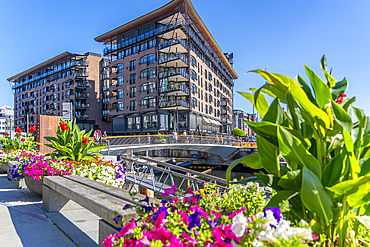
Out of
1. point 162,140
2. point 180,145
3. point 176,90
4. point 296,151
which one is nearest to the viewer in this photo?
point 296,151

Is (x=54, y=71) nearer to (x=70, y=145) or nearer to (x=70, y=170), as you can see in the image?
(x=70, y=145)

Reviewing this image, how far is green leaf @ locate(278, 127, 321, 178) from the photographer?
5.96 ft

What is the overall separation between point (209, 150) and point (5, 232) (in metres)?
32.3

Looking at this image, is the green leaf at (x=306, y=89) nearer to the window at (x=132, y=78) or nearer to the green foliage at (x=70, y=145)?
the green foliage at (x=70, y=145)

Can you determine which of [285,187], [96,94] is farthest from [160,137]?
[96,94]

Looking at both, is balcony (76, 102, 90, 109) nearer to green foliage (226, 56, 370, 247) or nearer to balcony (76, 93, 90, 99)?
balcony (76, 93, 90, 99)

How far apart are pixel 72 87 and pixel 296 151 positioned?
66567mm

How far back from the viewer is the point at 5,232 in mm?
3875

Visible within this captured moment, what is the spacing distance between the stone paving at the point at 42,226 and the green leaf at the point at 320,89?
3175 millimetres

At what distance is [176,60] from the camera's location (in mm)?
39969

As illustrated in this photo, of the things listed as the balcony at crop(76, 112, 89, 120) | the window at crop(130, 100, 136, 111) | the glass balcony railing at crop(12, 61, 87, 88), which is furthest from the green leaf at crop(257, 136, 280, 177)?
the glass balcony railing at crop(12, 61, 87, 88)

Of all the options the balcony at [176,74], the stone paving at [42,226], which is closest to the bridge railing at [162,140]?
the balcony at [176,74]

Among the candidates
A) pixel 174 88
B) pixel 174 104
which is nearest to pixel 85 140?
pixel 174 104

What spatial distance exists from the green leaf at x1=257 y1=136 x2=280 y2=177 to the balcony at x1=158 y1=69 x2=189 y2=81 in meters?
37.8
